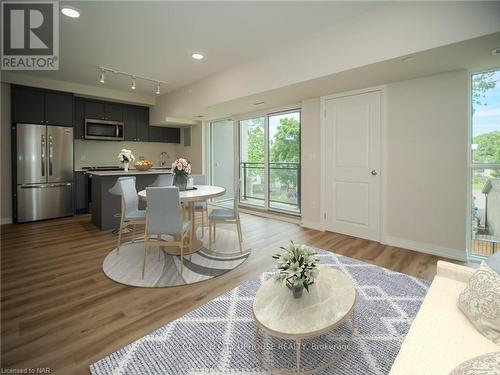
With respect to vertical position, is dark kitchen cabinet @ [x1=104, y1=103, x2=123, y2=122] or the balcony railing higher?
dark kitchen cabinet @ [x1=104, y1=103, x2=123, y2=122]

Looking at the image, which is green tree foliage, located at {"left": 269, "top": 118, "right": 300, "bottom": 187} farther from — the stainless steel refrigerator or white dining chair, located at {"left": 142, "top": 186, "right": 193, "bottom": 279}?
the stainless steel refrigerator

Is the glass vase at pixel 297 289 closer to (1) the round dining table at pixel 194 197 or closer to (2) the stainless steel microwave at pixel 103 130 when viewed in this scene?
(1) the round dining table at pixel 194 197

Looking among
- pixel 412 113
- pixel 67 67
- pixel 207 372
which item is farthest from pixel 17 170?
pixel 412 113

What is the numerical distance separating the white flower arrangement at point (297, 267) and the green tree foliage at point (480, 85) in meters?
3.07

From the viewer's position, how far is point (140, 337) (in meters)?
1.71

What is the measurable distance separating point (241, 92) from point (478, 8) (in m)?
2.93

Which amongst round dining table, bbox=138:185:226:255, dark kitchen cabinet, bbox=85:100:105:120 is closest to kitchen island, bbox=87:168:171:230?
round dining table, bbox=138:185:226:255

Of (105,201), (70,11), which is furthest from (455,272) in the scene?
(105,201)

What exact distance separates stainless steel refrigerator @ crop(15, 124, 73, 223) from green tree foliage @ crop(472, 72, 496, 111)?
679cm

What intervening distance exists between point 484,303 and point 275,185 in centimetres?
432

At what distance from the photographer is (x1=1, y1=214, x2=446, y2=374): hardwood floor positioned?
1629mm

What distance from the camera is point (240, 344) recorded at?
163cm

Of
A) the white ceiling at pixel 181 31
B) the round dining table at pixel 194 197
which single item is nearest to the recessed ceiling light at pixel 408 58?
the white ceiling at pixel 181 31

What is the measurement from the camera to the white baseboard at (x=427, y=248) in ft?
9.95
